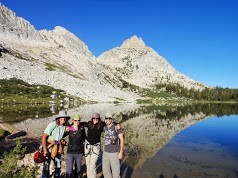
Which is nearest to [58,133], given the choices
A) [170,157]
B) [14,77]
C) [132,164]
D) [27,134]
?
[132,164]

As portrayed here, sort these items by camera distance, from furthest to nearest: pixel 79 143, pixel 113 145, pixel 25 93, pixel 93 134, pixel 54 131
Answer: pixel 25 93
pixel 93 134
pixel 79 143
pixel 113 145
pixel 54 131

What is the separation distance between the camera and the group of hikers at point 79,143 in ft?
55.4

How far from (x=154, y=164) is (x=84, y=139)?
11858mm

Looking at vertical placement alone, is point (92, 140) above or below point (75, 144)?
above

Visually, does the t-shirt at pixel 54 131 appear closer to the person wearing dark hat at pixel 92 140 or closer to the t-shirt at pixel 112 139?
the person wearing dark hat at pixel 92 140

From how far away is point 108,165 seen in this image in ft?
59.1

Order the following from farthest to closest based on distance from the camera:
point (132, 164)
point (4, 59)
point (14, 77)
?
point (4, 59) < point (14, 77) < point (132, 164)

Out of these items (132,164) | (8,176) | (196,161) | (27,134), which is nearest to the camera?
(8,176)

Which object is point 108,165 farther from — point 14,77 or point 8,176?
point 14,77

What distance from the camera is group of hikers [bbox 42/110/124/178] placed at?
55.4 ft

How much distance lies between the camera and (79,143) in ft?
57.9

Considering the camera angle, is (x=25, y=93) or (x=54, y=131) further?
(x=25, y=93)

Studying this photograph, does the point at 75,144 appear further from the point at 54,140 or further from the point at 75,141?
the point at 54,140

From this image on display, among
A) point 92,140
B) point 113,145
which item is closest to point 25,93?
point 92,140
